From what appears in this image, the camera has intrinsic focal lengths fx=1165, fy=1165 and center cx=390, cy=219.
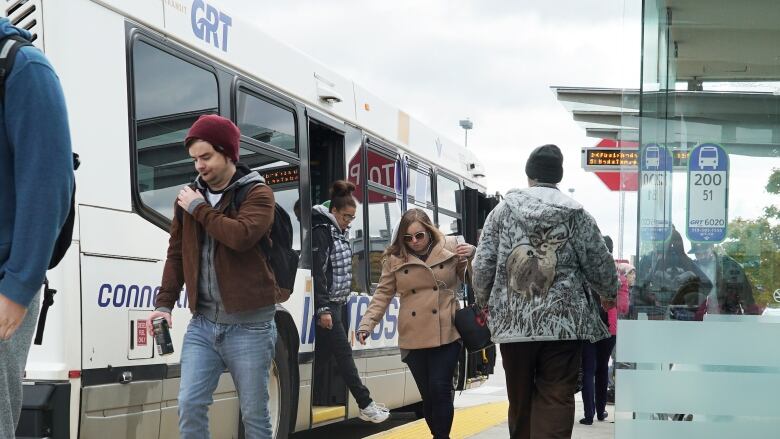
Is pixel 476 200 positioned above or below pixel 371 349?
above

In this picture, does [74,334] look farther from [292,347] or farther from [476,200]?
[476,200]

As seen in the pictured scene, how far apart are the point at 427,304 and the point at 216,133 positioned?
99.8 inches

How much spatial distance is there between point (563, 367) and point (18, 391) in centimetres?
328

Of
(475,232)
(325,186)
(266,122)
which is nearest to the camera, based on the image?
(266,122)

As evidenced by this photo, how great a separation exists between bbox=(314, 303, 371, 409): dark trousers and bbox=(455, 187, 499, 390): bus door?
3.18 metres

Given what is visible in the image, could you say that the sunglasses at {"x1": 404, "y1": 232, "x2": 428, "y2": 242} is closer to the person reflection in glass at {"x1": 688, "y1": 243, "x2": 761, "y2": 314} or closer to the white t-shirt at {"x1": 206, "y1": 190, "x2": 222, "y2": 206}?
the white t-shirt at {"x1": 206, "y1": 190, "x2": 222, "y2": 206}

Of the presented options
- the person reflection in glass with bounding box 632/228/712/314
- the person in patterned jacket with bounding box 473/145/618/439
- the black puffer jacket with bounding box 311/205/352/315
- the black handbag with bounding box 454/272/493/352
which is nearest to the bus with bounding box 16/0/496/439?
the black puffer jacket with bounding box 311/205/352/315

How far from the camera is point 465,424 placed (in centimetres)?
1043

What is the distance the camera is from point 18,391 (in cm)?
291

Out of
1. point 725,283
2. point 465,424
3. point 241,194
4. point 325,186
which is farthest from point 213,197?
point 465,424

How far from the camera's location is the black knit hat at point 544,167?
596cm

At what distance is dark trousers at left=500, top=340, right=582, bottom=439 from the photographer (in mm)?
5637

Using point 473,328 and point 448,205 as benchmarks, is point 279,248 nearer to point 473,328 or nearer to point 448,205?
point 473,328

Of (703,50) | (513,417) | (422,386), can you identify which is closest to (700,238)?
(703,50)
